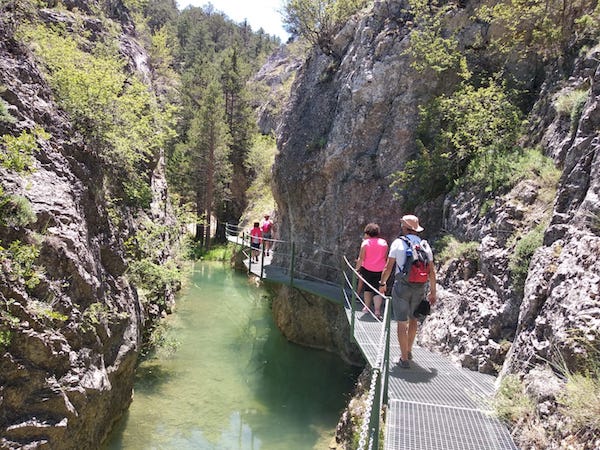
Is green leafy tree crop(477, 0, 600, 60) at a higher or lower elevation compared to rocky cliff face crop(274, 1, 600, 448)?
higher

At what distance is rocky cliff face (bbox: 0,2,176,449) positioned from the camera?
18.0 feet

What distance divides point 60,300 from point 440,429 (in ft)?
17.9

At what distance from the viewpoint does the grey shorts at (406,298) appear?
5891mm

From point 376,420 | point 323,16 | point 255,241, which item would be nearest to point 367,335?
point 376,420

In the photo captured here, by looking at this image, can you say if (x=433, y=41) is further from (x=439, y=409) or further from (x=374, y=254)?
(x=439, y=409)

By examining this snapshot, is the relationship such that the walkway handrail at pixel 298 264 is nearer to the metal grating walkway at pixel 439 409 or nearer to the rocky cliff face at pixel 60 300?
the rocky cliff face at pixel 60 300

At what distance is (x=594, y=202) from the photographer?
5.14 m

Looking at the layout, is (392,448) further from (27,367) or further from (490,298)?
(27,367)

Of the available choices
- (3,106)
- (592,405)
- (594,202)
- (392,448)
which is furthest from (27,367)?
(594,202)

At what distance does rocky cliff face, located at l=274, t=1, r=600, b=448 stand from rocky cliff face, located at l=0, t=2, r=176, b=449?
575 cm

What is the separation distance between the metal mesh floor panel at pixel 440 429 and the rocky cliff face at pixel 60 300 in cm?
441

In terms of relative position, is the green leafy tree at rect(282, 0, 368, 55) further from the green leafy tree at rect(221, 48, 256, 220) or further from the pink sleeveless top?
the green leafy tree at rect(221, 48, 256, 220)

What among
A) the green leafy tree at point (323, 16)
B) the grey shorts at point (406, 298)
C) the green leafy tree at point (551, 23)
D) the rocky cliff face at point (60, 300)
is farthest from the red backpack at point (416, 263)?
the green leafy tree at point (323, 16)

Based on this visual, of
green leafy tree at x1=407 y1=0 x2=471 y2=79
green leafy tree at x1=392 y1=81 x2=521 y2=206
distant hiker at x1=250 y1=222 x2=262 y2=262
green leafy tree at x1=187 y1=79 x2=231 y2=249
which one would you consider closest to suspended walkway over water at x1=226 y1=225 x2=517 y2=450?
green leafy tree at x1=392 y1=81 x2=521 y2=206
